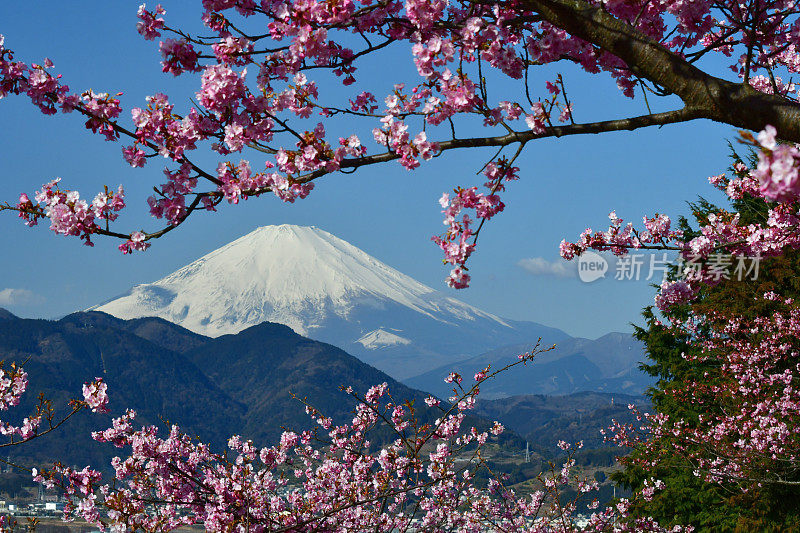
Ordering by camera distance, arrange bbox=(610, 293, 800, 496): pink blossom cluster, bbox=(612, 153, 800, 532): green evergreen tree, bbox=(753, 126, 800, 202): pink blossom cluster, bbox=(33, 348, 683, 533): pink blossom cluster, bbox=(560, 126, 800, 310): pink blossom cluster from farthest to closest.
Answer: bbox=(612, 153, 800, 532): green evergreen tree
bbox=(610, 293, 800, 496): pink blossom cluster
bbox=(33, 348, 683, 533): pink blossom cluster
bbox=(560, 126, 800, 310): pink blossom cluster
bbox=(753, 126, 800, 202): pink blossom cluster

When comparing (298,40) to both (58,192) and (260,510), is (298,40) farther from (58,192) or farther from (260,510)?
(260,510)

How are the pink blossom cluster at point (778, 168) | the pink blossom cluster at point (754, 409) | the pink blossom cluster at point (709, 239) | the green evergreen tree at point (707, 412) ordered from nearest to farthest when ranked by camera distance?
the pink blossom cluster at point (778, 168) → the pink blossom cluster at point (709, 239) → the pink blossom cluster at point (754, 409) → the green evergreen tree at point (707, 412)

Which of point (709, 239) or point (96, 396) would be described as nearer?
point (709, 239)

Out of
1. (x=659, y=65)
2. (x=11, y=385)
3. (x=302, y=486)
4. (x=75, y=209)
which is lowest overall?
(x=302, y=486)

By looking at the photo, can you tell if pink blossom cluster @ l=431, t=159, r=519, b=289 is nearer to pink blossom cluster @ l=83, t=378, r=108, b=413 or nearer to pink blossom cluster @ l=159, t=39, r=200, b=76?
pink blossom cluster @ l=159, t=39, r=200, b=76

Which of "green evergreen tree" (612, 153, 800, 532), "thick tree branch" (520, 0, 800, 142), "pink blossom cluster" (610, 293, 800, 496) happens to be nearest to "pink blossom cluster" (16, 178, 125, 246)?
"thick tree branch" (520, 0, 800, 142)

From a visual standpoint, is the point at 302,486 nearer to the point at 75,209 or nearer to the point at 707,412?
the point at 75,209

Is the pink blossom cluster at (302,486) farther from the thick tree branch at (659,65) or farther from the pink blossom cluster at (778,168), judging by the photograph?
the pink blossom cluster at (778,168)

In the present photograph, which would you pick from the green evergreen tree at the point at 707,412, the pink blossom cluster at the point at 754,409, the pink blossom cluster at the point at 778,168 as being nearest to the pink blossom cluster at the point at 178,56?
the pink blossom cluster at the point at 778,168

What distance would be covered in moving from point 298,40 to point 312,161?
1.97ft

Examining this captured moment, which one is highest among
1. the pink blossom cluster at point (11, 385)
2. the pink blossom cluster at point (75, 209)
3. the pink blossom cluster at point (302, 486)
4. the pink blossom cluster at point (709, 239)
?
the pink blossom cluster at point (709, 239)

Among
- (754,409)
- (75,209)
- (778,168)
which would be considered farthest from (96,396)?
(754,409)

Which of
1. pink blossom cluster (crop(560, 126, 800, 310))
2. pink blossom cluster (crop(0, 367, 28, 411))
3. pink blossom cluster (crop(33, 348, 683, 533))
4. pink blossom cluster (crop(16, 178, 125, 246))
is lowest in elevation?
pink blossom cluster (crop(33, 348, 683, 533))

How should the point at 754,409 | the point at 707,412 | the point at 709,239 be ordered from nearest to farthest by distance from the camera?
the point at 709,239
the point at 754,409
the point at 707,412
